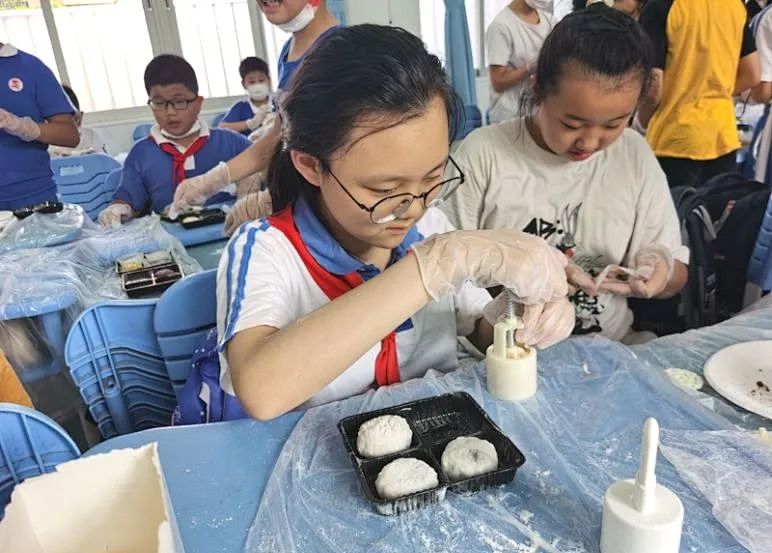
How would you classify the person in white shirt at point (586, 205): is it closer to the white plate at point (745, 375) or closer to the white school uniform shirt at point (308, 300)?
the white school uniform shirt at point (308, 300)

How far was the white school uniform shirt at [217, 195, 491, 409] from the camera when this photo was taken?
36.3 inches

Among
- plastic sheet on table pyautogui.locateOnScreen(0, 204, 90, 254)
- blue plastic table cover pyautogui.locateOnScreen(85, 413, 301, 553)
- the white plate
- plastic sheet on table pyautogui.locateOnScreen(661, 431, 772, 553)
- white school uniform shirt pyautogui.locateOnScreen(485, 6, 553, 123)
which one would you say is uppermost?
white school uniform shirt pyautogui.locateOnScreen(485, 6, 553, 123)

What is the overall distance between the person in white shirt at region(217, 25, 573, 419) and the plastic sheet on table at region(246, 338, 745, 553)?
90mm

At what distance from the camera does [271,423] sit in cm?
89

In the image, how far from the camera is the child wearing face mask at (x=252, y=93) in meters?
4.77

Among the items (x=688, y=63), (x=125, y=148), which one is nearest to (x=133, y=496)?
(x=688, y=63)

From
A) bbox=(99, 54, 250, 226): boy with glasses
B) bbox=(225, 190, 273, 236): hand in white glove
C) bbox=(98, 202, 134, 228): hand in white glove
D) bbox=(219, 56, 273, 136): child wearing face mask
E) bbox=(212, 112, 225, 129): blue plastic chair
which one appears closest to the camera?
bbox=(225, 190, 273, 236): hand in white glove

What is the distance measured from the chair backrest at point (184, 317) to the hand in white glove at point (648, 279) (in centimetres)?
90

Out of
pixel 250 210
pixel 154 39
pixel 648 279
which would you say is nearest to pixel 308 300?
pixel 250 210

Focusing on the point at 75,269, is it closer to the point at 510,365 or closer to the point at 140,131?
the point at 510,365

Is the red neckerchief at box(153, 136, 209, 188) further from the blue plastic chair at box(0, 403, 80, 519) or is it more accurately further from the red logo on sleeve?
the blue plastic chair at box(0, 403, 80, 519)

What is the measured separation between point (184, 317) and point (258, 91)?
405 cm

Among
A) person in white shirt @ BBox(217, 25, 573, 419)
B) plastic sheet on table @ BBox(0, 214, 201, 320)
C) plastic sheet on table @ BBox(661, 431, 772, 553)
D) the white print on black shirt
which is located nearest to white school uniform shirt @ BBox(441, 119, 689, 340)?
the white print on black shirt

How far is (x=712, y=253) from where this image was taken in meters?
1.70
